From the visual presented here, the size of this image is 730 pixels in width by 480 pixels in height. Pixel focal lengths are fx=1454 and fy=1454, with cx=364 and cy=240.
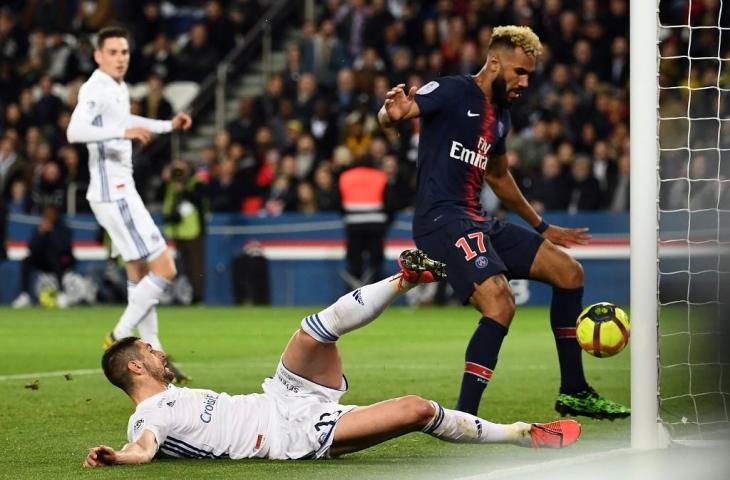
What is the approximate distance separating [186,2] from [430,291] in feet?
27.9

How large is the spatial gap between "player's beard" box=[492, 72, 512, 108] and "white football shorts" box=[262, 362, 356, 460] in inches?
79.5

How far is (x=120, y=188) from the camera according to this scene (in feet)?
33.5

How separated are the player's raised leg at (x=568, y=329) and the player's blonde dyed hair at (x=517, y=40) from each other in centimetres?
105

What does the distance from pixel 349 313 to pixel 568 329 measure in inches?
77.2

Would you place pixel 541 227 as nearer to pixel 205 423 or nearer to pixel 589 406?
pixel 589 406

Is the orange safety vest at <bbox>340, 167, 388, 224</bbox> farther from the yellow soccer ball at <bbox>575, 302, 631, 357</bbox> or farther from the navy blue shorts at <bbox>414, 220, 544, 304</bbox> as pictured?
the yellow soccer ball at <bbox>575, 302, 631, 357</bbox>

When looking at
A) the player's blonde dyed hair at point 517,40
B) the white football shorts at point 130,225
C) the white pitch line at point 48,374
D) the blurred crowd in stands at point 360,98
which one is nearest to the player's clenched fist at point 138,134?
the white football shorts at point 130,225

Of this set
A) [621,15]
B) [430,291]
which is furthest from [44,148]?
[621,15]

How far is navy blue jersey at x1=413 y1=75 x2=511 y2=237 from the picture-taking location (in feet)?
24.5

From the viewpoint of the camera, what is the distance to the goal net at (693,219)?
7246 millimetres

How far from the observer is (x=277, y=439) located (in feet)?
20.7

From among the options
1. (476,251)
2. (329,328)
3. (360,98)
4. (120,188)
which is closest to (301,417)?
(329,328)

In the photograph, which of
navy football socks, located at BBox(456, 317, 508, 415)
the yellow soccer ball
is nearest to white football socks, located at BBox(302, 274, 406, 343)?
navy football socks, located at BBox(456, 317, 508, 415)

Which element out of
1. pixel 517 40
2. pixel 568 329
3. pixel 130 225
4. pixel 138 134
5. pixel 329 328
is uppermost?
→ pixel 517 40
